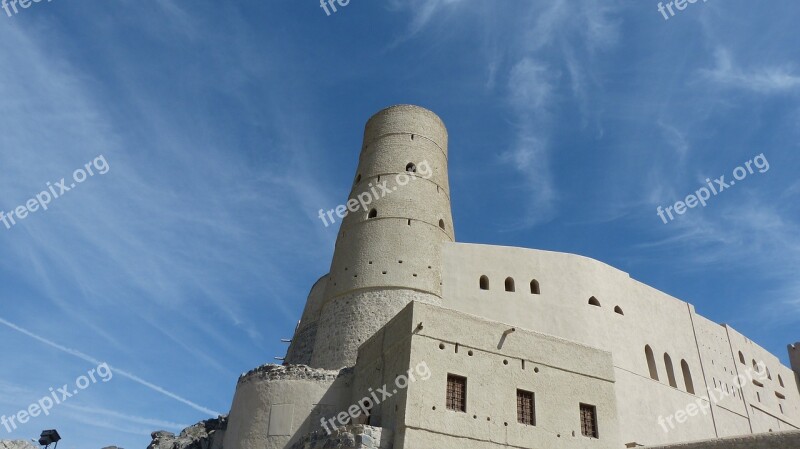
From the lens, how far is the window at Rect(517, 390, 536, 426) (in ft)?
51.2

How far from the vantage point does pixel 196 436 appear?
22.0 m

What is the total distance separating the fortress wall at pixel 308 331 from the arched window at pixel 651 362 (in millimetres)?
12670

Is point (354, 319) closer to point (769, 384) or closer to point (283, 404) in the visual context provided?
point (283, 404)

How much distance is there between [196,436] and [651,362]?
56.1 feet

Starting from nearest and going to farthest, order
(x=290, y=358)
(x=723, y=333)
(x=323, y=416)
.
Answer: (x=323, y=416)
(x=290, y=358)
(x=723, y=333)

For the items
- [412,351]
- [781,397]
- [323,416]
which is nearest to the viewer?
[412,351]

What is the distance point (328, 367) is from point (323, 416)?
9.86 feet

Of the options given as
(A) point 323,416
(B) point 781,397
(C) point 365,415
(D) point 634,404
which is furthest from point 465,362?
(B) point 781,397

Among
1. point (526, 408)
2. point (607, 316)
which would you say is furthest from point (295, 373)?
point (607, 316)

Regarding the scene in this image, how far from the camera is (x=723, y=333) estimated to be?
29.1 metres

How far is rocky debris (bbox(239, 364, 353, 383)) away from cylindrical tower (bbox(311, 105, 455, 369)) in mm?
1604

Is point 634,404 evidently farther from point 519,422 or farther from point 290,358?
point 290,358

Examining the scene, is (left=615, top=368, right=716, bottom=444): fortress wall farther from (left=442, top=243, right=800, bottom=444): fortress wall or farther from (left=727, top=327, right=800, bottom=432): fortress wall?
(left=727, top=327, right=800, bottom=432): fortress wall

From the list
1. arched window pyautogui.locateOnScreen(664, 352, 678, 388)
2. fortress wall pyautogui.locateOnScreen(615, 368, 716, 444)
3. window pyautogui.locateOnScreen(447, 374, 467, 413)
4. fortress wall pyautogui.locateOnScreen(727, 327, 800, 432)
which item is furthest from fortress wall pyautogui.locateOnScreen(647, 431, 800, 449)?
fortress wall pyautogui.locateOnScreen(727, 327, 800, 432)
